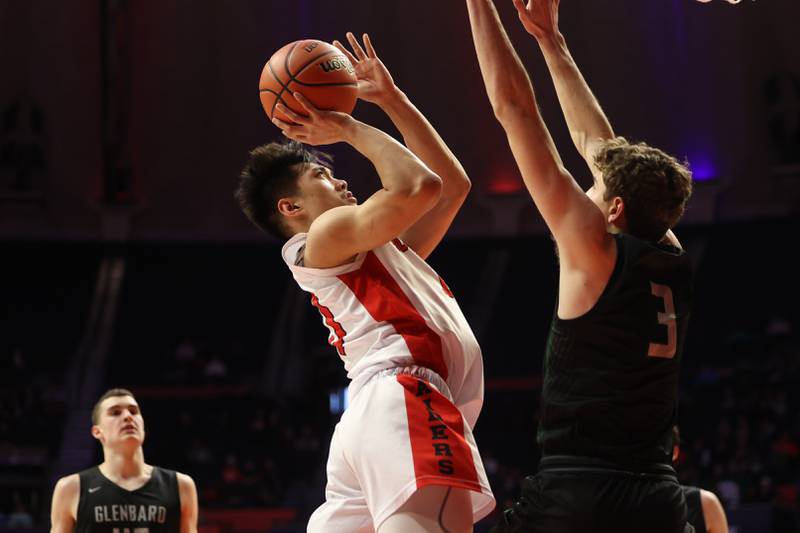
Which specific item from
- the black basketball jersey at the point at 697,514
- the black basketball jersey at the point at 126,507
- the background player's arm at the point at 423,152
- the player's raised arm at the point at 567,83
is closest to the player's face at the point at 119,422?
the black basketball jersey at the point at 126,507

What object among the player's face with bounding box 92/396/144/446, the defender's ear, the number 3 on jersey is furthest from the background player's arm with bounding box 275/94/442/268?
the player's face with bounding box 92/396/144/446

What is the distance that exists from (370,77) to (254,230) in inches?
623

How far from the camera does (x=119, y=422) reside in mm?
6383

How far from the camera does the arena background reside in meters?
16.2

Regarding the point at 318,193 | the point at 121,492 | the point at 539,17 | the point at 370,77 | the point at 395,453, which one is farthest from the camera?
the point at 121,492

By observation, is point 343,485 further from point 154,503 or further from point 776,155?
point 776,155

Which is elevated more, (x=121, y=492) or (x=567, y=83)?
(x=567, y=83)

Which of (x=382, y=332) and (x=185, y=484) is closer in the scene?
(x=382, y=332)

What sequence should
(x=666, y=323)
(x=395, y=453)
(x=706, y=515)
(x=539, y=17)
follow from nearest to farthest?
1. (x=666, y=323)
2. (x=395, y=453)
3. (x=539, y=17)
4. (x=706, y=515)

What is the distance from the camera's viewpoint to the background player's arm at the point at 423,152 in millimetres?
3486

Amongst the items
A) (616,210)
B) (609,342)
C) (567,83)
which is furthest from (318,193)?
(609,342)

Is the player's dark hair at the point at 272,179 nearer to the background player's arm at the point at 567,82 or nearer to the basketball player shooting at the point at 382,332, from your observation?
the basketball player shooting at the point at 382,332

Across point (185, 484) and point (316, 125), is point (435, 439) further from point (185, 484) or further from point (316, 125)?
point (185, 484)

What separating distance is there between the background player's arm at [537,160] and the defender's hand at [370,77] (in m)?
0.74
